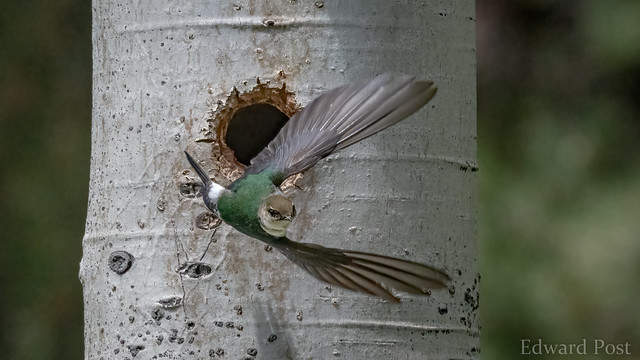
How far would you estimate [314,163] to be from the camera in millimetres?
1855

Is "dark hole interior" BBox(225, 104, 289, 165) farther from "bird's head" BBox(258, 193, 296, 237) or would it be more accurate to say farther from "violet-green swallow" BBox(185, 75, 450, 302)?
"bird's head" BBox(258, 193, 296, 237)

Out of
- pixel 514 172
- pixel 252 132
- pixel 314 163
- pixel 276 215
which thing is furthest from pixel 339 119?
pixel 514 172

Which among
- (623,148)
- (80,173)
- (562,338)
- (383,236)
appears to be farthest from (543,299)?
(383,236)

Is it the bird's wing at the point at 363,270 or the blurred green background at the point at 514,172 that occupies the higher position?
the blurred green background at the point at 514,172

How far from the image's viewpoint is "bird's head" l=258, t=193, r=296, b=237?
1746mm

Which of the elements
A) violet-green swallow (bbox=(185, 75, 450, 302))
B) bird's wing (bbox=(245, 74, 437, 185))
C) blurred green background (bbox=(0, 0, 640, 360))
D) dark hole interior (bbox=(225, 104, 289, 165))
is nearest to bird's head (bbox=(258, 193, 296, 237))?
violet-green swallow (bbox=(185, 75, 450, 302))

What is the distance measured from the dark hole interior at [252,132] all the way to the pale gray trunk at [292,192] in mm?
278

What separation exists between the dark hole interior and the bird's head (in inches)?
17.4

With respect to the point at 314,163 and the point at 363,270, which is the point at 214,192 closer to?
the point at 314,163

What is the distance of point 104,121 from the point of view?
1987 millimetres

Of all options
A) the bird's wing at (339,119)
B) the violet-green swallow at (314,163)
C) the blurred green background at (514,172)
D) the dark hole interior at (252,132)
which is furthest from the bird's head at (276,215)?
the blurred green background at (514,172)

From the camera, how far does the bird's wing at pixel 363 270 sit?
1679 millimetres

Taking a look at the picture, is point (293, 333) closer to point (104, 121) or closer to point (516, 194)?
point (104, 121)

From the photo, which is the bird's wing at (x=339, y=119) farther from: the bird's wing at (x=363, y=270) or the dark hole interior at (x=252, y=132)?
the dark hole interior at (x=252, y=132)
